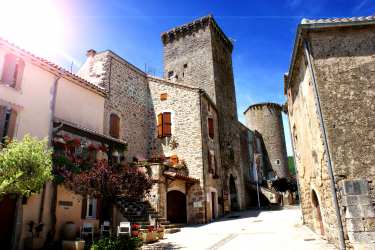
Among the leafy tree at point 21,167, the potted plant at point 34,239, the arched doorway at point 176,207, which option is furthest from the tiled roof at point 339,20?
the arched doorway at point 176,207

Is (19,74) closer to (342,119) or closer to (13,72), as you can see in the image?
(13,72)

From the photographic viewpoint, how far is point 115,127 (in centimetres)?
1433

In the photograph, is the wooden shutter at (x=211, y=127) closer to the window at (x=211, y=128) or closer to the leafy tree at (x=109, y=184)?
the window at (x=211, y=128)

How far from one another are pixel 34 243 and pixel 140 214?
13.5 ft

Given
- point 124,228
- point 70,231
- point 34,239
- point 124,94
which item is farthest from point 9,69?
point 124,94

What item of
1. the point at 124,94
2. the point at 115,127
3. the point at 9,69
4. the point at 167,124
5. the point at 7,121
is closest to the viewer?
the point at 7,121

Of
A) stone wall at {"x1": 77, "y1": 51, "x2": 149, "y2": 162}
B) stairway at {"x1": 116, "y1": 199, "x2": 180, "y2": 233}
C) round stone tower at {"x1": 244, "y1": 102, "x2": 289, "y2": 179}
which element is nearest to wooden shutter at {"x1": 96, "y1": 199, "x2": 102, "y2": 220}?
stairway at {"x1": 116, "y1": 199, "x2": 180, "y2": 233}

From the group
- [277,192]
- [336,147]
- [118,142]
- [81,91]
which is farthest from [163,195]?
[277,192]

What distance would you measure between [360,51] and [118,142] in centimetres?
907

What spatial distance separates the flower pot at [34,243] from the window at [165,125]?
9.32 m

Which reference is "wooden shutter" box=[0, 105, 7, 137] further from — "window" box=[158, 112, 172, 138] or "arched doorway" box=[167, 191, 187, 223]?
"window" box=[158, 112, 172, 138]

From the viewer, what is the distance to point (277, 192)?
998 inches

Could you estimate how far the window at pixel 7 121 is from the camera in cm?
803

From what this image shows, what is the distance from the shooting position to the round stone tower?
105ft
